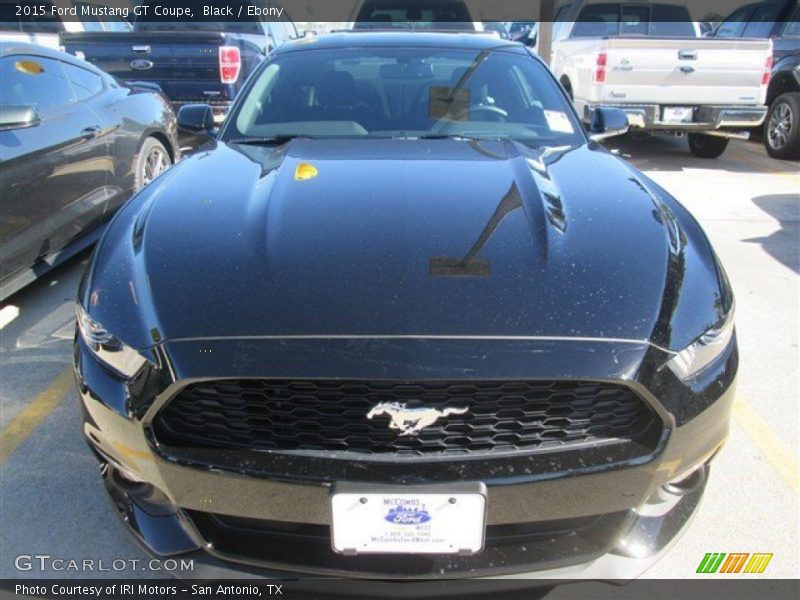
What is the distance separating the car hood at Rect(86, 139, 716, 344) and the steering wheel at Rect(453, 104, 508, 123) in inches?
21.9

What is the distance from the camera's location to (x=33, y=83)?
14.1 feet

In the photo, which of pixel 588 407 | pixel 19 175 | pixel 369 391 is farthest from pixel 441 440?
pixel 19 175

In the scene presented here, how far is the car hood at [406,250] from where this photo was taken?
1.74 m

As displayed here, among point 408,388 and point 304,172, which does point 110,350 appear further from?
point 304,172

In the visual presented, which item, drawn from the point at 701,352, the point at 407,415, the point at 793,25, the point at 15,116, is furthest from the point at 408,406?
the point at 793,25

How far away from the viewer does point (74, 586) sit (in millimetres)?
2160

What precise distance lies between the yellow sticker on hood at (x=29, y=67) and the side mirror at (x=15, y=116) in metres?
0.57

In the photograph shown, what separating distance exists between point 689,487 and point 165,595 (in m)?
1.56

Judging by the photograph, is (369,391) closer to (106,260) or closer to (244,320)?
(244,320)

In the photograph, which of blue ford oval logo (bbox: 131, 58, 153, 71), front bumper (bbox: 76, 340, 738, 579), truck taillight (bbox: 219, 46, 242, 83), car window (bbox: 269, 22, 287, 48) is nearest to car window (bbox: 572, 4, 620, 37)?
car window (bbox: 269, 22, 287, 48)

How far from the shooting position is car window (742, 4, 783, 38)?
9695 millimetres

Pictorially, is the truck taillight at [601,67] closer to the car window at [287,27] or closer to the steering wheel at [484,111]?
the car window at [287,27]

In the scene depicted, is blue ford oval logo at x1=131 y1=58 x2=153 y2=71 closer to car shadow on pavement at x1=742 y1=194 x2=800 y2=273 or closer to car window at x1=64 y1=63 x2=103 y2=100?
car window at x1=64 y1=63 x2=103 y2=100

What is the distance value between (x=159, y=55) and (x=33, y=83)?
10.4 feet
